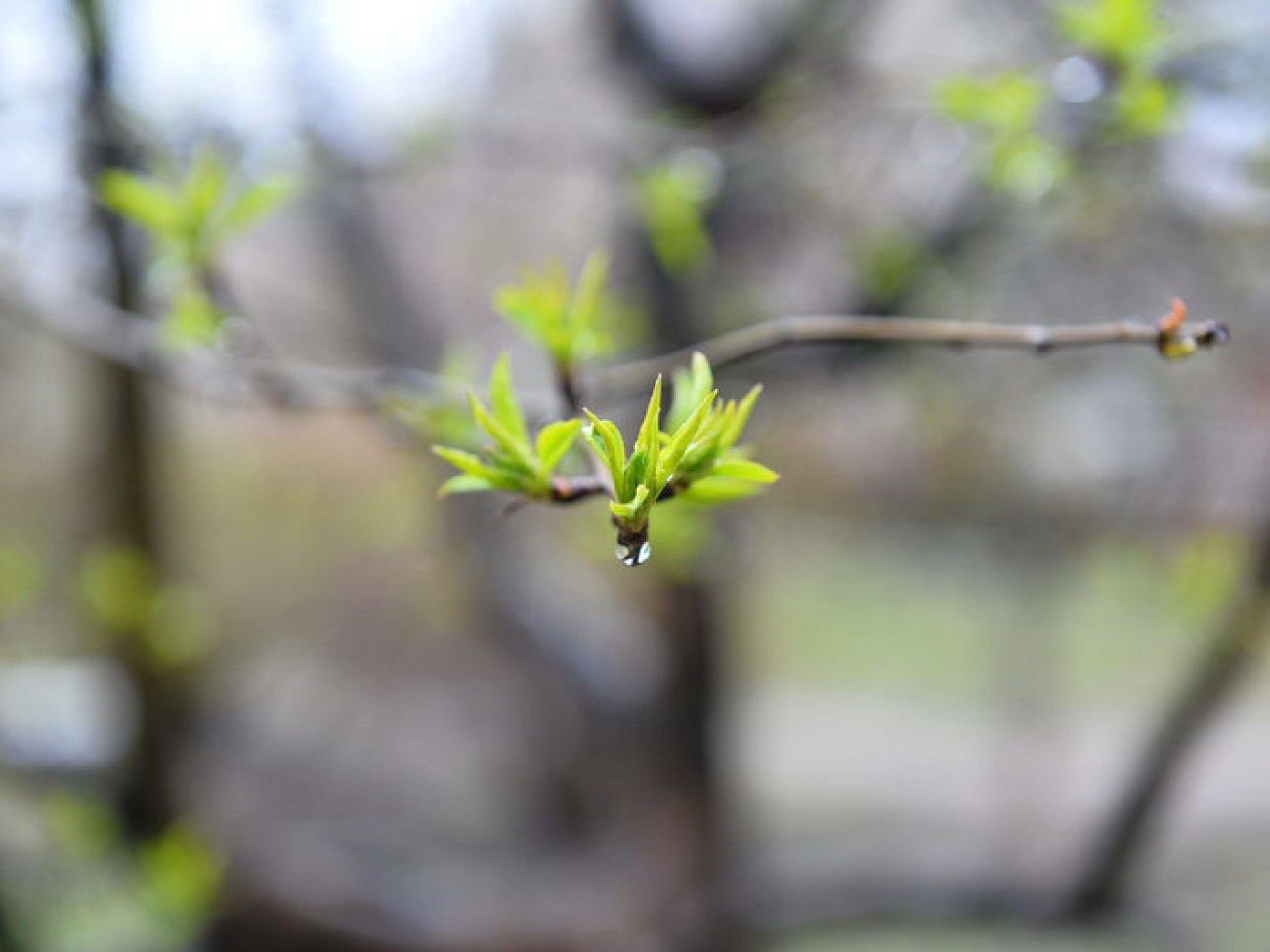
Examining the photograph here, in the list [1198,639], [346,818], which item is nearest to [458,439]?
[1198,639]

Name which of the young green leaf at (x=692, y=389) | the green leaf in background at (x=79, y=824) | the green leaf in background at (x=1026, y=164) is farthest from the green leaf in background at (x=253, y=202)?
the green leaf in background at (x=79, y=824)

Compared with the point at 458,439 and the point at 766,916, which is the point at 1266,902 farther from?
the point at 458,439

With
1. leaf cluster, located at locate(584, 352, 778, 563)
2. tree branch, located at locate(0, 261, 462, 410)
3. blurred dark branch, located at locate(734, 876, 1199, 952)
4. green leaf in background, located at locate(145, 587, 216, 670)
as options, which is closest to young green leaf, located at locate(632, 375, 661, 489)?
leaf cluster, located at locate(584, 352, 778, 563)

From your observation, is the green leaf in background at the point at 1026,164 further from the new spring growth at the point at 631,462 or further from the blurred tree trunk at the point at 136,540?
the blurred tree trunk at the point at 136,540

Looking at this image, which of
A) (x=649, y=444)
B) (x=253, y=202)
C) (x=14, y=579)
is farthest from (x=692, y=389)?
(x=14, y=579)

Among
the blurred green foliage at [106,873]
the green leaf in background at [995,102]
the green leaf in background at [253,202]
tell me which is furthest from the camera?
the blurred green foliage at [106,873]

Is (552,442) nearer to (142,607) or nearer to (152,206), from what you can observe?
(152,206)
